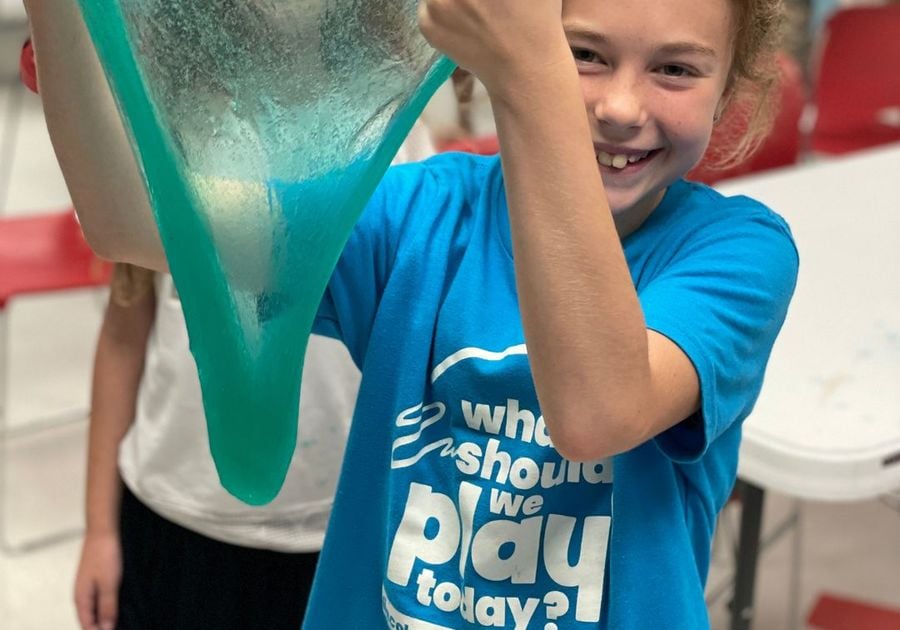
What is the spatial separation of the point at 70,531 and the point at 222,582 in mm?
1141

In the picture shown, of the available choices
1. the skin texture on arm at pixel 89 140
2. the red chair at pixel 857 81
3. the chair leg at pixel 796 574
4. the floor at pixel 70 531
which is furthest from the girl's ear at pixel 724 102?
the red chair at pixel 857 81

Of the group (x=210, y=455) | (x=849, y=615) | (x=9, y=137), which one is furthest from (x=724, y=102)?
(x=9, y=137)

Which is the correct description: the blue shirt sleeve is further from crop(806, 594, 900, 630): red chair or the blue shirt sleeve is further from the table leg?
crop(806, 594, 900, 630): red chair

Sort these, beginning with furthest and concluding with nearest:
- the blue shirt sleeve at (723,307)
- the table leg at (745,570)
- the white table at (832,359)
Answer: the table leg at (745,570)
the white table at (832,359)
the blue shirt sleeve at (723,307)

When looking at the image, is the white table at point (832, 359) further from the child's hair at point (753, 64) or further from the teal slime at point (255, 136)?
the teal slime at point (255, 136)

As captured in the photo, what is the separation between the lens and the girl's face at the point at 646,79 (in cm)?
57

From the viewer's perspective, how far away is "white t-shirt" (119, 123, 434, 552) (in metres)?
0.91

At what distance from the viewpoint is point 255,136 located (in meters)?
0.46

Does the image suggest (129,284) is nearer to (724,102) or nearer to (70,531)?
(724,102)

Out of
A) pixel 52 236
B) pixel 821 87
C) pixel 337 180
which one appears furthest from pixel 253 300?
pixel 821 87

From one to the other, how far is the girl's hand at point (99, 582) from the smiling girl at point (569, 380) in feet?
1.18

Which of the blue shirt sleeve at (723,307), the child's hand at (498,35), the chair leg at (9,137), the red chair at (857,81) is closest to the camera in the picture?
the child's hand at (498,35)

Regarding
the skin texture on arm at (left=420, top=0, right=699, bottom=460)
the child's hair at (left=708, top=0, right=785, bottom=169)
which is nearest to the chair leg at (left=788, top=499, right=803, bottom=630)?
the child's hair at (left=708, top=0, right=785, bottom=169)

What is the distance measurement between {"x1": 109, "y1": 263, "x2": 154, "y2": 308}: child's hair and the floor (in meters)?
0.97
